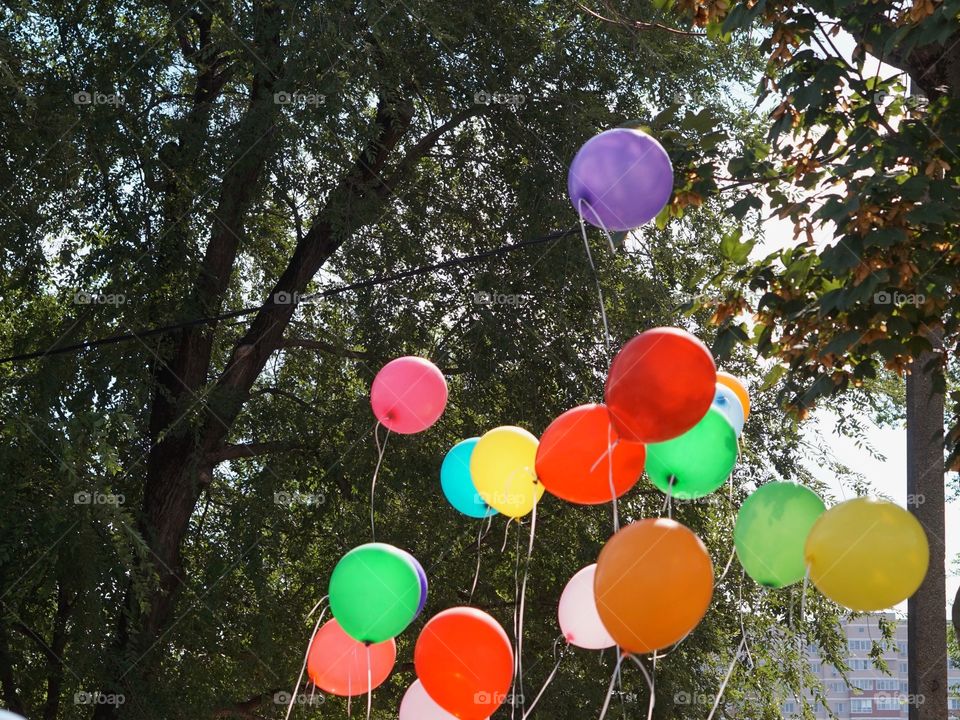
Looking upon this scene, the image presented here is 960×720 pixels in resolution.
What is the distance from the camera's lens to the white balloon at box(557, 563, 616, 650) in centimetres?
469

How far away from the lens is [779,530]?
397cm

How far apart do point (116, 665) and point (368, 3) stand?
4222 millimetres

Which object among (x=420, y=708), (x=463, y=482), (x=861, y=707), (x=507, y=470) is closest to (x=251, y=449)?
(x=463, y=482)

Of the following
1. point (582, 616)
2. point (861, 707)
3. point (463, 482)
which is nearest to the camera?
point (582, 616)

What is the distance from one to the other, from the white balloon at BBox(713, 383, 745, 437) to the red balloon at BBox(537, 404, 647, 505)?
518mm

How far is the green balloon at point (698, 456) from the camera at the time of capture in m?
4.09

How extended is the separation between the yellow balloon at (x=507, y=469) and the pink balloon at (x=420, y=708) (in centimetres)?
83

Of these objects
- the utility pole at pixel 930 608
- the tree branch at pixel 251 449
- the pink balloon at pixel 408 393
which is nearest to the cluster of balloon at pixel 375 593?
the pink balloon at pixel 408 393

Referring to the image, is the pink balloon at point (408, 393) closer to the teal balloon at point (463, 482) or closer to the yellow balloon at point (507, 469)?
the teal balloon at point (463, 482)

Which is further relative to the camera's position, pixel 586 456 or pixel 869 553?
pixel 586 456

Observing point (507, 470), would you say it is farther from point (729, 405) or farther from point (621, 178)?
point (621, 178)

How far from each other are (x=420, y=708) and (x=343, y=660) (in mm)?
610

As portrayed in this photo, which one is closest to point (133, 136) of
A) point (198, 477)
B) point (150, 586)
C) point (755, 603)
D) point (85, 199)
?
point (85, 199)

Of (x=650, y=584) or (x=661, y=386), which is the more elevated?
(x=661, y=386)
